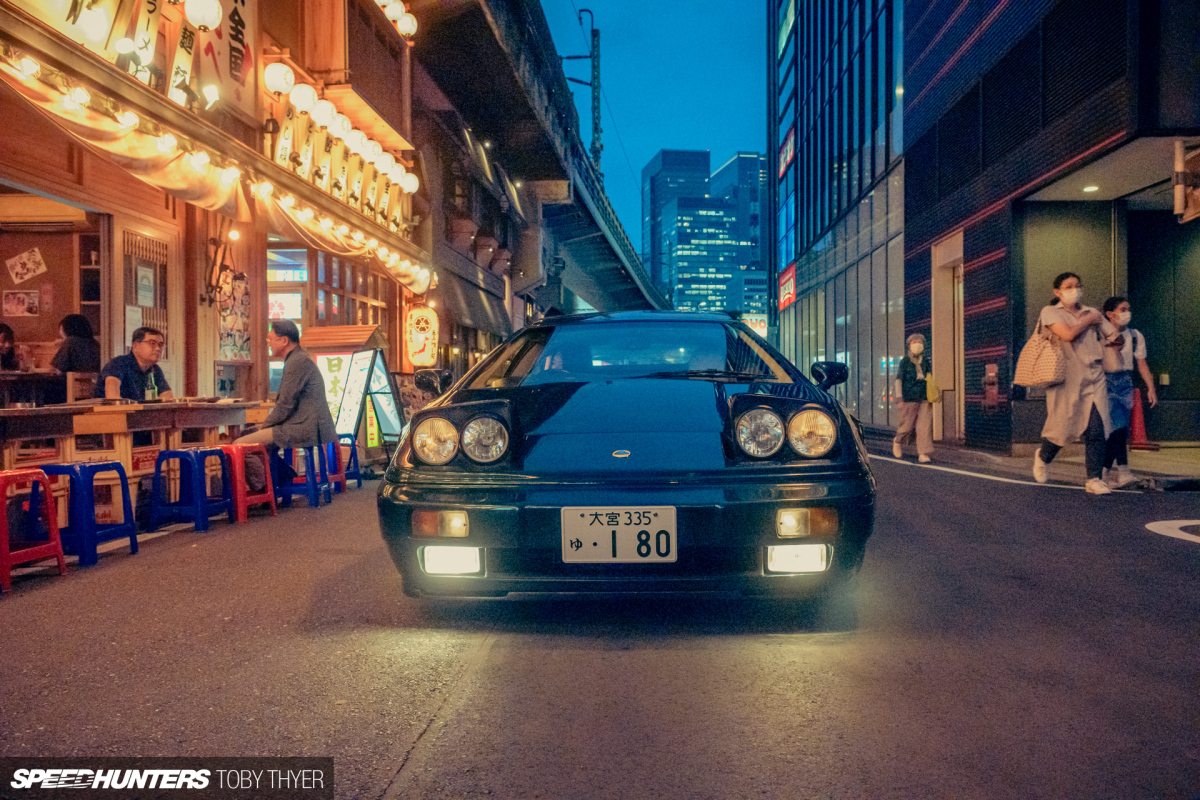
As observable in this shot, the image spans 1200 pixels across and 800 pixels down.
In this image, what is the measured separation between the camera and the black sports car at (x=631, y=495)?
107 inches

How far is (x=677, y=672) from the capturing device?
8.64ft

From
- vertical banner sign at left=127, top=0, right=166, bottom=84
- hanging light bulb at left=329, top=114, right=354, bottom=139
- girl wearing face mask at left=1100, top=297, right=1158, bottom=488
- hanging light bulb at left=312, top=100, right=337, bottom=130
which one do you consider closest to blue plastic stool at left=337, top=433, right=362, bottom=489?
vertical banner sign at left=127, top=0, right=166, bottom=84

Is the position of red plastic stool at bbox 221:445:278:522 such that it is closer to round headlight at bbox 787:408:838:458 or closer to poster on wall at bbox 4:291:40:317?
round headlight at bbox 787:408:838:458

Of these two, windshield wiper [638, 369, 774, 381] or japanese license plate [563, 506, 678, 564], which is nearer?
japanese license plate [563, 506, 678, 564]

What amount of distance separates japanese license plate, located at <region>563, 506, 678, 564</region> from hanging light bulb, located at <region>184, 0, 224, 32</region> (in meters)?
7.80

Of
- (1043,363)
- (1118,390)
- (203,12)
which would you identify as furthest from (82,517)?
(1118,390)

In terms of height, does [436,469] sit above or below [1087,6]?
below

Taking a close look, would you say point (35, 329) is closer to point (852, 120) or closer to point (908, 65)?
point (908, 65)

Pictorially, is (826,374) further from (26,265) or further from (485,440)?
(26,265)

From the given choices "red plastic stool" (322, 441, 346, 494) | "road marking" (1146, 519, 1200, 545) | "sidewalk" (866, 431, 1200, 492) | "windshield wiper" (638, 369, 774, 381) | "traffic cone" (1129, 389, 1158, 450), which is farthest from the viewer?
"traffic cone" (1129, 389, 1158, 450)

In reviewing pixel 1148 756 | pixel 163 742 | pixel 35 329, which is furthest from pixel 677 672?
pixel 35 329

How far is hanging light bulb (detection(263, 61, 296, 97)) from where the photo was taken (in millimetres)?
10523

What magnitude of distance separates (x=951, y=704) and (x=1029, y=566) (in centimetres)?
215

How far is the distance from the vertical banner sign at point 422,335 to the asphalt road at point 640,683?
12.6 meters
